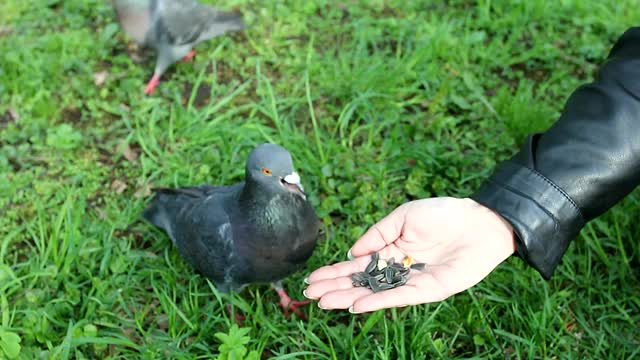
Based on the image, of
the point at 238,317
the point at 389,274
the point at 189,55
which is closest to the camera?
the point at 389,274

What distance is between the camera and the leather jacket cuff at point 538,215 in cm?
237

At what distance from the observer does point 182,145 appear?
3.80 meters

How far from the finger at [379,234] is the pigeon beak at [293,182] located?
374 mm

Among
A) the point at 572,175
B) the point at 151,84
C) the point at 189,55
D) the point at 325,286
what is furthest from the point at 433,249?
the point at 189,55

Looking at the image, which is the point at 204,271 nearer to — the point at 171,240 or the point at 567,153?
the point at 171,240

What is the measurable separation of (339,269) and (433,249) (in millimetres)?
389

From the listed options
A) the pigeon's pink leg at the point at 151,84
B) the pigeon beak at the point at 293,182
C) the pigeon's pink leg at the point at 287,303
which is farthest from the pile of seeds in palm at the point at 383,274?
the pigeon's pink leg at the point at 151,84

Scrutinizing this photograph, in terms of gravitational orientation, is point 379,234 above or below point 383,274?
above

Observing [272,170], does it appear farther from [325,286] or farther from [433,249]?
[433,249]

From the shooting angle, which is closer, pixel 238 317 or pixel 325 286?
pixel 325 286

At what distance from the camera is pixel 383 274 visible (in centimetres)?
248

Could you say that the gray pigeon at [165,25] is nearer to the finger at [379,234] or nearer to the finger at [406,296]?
the finger at [379,234]

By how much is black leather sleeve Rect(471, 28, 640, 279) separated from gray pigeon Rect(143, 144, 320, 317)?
0.80m

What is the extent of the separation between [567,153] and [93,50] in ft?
11.2
